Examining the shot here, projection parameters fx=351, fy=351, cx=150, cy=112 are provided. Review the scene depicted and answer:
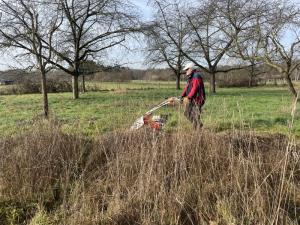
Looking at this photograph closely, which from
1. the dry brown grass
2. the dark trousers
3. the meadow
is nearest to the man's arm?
the dark trousers

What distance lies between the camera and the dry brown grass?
3658 mm

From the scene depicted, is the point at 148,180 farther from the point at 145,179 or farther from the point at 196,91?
the point at 196,91

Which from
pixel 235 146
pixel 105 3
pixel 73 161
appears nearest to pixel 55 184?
pixel 73 161

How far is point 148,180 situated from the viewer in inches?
159

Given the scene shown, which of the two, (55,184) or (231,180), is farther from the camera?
(55,184)

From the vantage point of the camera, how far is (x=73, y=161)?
17.2 feet

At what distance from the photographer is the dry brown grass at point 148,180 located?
366 cm

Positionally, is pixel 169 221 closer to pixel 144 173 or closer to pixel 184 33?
pixel 144 173

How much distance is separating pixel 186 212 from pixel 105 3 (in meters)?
19.7

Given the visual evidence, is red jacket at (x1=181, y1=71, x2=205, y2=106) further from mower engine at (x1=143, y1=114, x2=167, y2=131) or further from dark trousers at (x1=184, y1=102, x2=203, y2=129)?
mower engine at (x1=143, y1=114, x2=167, y2=131)

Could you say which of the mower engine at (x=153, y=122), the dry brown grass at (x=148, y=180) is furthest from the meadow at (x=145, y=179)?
the mower engine at (x=153, y=122)

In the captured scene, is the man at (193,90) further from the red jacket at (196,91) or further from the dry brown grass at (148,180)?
the dry brown grass at (148,180)

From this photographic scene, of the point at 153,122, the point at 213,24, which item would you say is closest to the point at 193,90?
the point at 153,122

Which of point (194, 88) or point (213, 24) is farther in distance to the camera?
point (213, 24)
